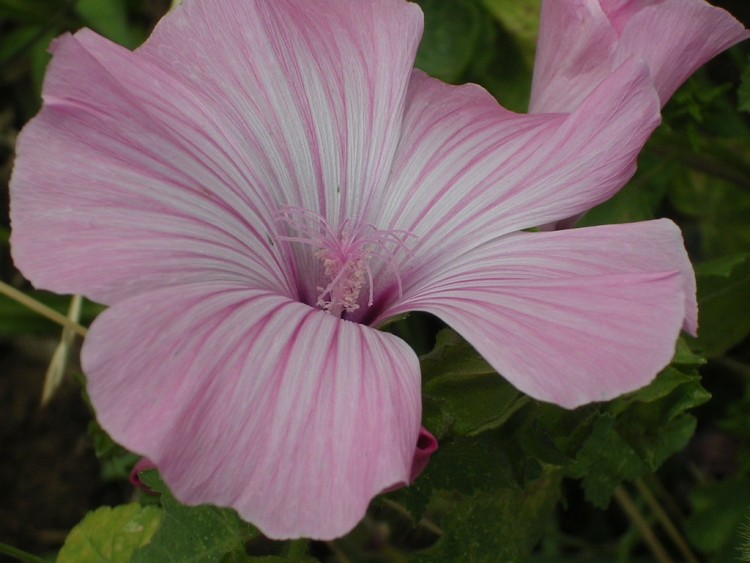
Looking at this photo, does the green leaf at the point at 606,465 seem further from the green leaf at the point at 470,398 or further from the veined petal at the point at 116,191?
the veined petal at the point at 116,191

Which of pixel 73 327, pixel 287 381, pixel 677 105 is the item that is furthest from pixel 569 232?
pixel 73 327

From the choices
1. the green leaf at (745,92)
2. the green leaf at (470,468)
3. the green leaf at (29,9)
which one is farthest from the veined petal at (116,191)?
the green leaf at (29,9)

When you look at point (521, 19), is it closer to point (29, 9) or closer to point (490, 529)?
point (490, 529)

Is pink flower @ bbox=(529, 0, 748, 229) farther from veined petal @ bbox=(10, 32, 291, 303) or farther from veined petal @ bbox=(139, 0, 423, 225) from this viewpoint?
veined petal @ bbox=(10, 32, 291, 303)

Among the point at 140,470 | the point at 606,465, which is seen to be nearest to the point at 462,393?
the point at 140,470

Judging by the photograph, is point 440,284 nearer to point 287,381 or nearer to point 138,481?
point 287,381

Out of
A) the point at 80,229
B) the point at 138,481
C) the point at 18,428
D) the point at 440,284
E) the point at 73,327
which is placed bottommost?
the point at 18,428

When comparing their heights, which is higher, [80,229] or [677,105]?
[80,229]
